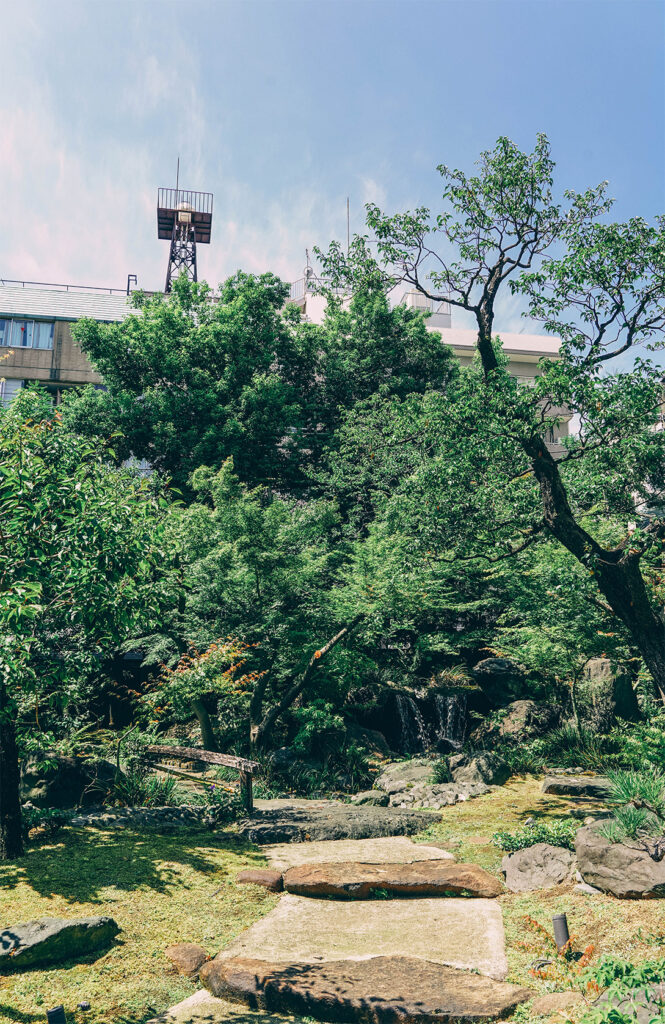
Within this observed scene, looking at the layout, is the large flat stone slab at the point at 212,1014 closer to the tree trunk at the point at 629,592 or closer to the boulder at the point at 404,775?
the tree trunk at the point at 629,592

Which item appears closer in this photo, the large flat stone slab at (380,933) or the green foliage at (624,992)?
the green foliage at (624,992)

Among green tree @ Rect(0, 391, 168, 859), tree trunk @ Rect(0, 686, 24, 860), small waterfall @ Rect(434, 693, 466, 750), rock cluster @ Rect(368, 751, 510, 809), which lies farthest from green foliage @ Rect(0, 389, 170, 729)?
small waterfall @ Rect(434, 693, 466, 750)

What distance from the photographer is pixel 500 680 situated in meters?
23.5

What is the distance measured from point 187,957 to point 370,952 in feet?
6.35

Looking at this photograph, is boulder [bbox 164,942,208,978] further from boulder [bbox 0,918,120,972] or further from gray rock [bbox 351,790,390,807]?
gray rock [bbox 351,790,390,807]

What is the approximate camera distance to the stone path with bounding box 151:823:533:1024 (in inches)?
254

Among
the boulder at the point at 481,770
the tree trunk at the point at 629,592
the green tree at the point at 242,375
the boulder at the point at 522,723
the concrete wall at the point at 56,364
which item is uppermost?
the concrete wall at the point at 56,364

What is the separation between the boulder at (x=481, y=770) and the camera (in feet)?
55.4

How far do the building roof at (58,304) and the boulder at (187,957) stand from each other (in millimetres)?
33143

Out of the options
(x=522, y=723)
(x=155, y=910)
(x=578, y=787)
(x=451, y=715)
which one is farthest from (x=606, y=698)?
(x=155, y=910)

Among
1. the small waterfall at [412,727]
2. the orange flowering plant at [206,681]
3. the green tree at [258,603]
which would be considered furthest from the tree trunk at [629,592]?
the small waterfall at [412,727]

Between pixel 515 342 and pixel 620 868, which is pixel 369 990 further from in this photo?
pixel 515 342

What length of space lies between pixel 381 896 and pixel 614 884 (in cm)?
297

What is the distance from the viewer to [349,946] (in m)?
7.96
